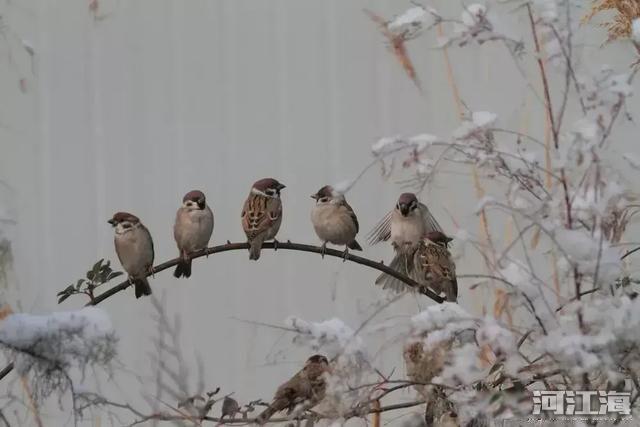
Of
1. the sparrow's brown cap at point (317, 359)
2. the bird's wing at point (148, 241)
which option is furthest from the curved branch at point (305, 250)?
the sparrow's brown cap at point (317, 359)

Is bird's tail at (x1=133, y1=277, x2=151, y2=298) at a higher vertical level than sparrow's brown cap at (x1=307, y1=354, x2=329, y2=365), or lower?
higher

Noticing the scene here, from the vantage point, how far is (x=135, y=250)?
76.8 inches

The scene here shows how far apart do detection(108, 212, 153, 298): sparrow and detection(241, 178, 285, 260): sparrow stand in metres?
0.21

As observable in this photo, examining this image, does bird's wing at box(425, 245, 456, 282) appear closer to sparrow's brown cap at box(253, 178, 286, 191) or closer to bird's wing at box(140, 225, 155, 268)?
sparrow's brown cap at box(253, 178, 286, 191)

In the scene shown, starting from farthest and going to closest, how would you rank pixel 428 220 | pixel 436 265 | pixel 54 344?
pixel 428 220
pixel 436 265
pixel 54 344

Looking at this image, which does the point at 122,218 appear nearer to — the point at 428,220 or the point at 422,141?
the point at 428,220

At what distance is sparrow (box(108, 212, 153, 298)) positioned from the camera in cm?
195

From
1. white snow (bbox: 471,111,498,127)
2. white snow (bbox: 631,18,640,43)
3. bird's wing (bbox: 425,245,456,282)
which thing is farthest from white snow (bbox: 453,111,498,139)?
bird's wing (bbox: 425,245,456,282)

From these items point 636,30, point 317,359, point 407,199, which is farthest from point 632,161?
point 317,359

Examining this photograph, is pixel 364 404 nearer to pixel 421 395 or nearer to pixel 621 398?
pixel 421 395

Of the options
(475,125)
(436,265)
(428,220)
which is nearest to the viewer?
(475,125)

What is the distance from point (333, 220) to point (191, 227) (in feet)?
0.97

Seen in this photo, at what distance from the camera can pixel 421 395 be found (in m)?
1.56

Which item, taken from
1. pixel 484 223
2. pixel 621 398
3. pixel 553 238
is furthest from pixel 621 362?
pixel 484 223
